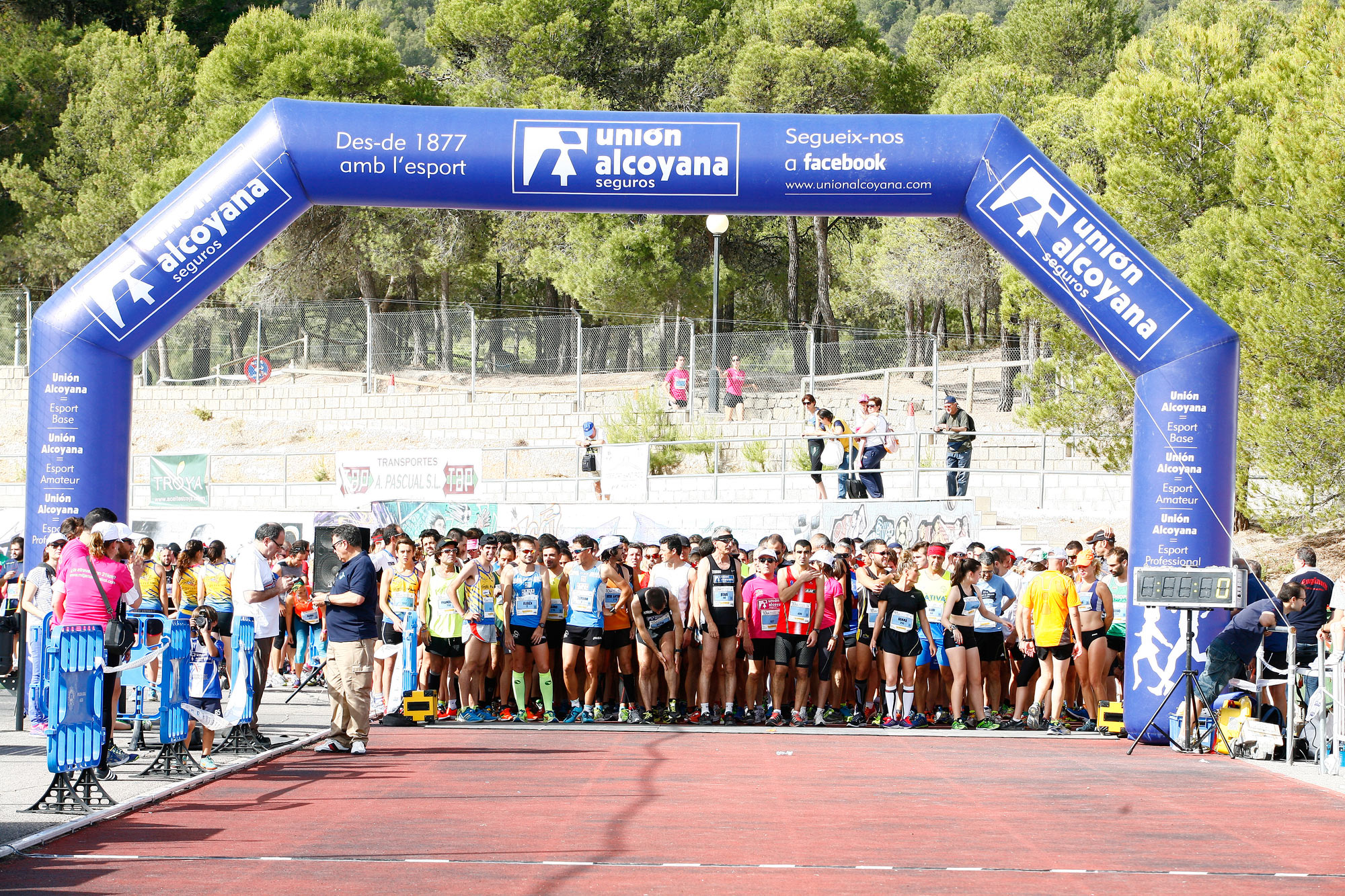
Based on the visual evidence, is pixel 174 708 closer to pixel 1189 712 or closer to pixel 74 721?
pixel 74 721

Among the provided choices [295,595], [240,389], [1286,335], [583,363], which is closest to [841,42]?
[583,363]

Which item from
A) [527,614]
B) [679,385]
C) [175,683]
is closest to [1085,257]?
[527,614]

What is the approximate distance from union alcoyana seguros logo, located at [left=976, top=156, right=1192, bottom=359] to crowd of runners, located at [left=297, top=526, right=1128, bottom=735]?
2390 mm

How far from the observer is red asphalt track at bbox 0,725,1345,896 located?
6520 millimetres

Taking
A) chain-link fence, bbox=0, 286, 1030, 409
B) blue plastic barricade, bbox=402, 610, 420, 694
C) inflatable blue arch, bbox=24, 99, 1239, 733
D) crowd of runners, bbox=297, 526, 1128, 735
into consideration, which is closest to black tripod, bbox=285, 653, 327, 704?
blue plastic barricade, bbox=402, 610, 420, 694

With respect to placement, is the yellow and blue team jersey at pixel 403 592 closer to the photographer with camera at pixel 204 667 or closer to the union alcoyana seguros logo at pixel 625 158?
the photographer with camera at pixel 204 667

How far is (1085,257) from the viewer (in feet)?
39.1

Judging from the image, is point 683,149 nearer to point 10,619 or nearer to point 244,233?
point 244,233

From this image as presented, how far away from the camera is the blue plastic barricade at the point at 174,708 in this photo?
9.12m

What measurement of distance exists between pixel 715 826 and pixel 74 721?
3606 mm

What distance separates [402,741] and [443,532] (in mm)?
8888

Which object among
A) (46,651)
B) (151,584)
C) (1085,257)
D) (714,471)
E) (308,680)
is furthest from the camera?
(714,471)

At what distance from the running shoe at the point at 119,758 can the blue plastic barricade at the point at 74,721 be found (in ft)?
4.09

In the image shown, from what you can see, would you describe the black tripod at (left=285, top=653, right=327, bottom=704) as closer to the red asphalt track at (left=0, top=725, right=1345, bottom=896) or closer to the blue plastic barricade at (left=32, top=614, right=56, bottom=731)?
the red asphalt track at (left=0, top=725, right=1345, bottom=896)
